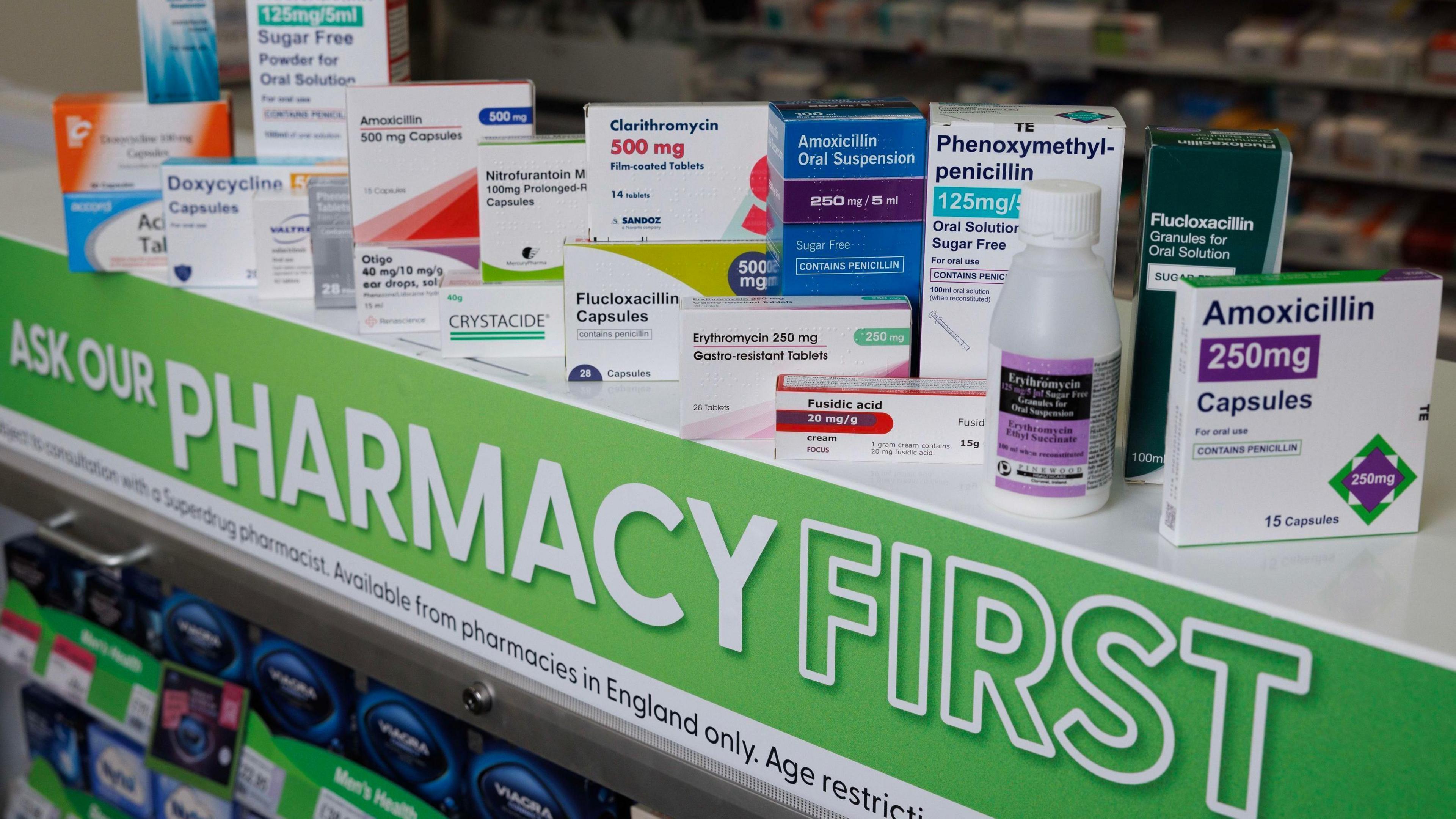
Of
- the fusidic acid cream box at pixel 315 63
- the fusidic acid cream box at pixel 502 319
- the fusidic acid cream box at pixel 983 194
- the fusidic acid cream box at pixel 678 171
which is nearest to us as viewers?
the fusidic acid cream box at pixel 983 194

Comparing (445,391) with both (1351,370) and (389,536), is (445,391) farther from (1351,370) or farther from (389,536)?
(1351,370)

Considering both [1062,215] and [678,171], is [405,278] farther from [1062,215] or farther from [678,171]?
[1062,215]

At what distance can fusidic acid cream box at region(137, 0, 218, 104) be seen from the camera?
75.9 inches

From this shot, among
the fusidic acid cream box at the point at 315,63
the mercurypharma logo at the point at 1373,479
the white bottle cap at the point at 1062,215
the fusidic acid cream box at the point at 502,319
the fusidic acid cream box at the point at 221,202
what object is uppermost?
the fusidic acid cream box at the point at 315,63

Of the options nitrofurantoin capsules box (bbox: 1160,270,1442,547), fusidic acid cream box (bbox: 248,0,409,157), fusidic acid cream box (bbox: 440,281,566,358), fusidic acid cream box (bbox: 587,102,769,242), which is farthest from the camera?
fusidic acid cream box (bbox: 248,0,409,157)

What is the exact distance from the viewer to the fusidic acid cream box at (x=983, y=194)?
1.30 meters

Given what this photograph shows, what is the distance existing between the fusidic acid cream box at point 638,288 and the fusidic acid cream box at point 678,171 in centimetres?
3

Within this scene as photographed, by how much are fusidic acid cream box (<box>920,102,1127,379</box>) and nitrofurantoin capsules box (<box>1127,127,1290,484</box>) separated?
0.16 ft

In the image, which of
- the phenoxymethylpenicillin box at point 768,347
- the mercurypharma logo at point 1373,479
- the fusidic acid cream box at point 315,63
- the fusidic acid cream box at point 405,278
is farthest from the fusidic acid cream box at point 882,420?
the fusidic acid cream box at point 315,63

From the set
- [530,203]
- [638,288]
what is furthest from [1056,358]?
[530,203]

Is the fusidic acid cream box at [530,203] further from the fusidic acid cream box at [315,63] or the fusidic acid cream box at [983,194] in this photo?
the fusidic acid cream box at [983,194]

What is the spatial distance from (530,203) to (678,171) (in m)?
0.20

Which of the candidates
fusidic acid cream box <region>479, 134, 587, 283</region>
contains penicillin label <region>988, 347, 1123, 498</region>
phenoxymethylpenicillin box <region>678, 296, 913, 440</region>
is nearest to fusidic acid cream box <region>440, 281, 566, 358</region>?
fusidic acid cream box <region>479, 134, 587, 283</region>

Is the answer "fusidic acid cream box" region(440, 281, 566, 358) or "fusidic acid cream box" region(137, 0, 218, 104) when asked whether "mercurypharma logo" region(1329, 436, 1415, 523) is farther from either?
"fusidic acid cream box" region(137, 0, 218, 104)
